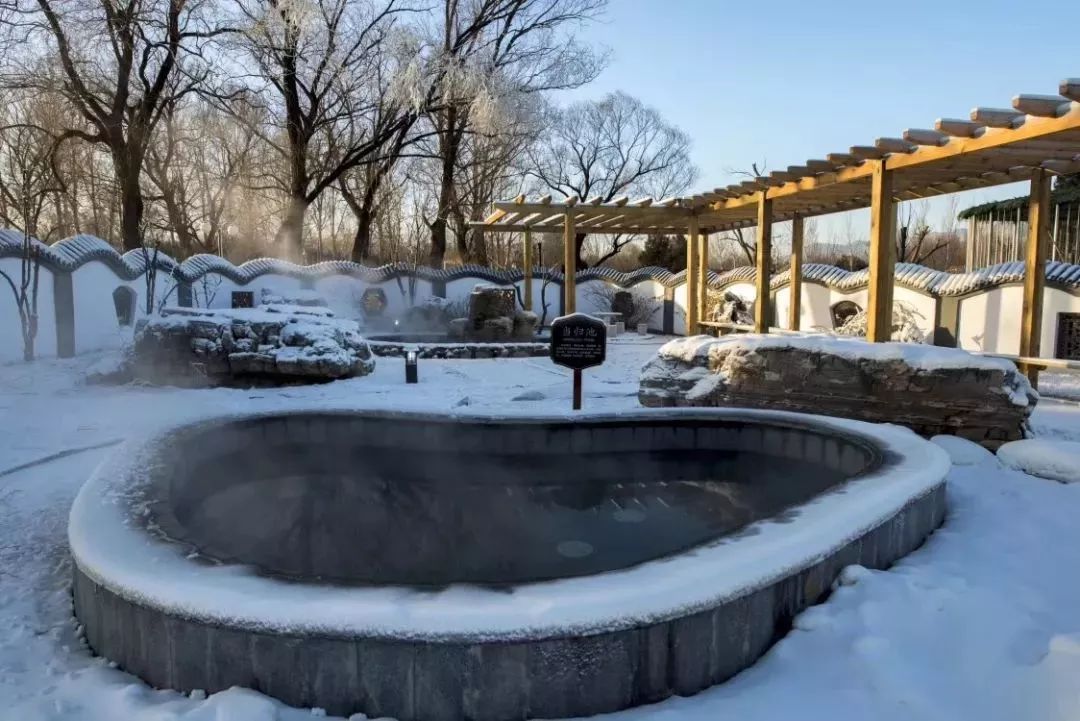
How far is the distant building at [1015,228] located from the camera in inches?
628

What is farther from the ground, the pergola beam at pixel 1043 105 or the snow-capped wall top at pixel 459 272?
the pergola beam at pixel 1043 105

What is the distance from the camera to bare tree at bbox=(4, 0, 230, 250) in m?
16.4

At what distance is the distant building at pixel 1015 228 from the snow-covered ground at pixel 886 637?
13959mm

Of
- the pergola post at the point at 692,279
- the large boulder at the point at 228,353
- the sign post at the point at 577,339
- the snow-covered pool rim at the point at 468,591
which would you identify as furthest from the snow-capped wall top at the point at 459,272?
the snow-covered pool rim at the point at 468,591

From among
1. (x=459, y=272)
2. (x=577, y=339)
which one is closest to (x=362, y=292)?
(x=459, y=272)

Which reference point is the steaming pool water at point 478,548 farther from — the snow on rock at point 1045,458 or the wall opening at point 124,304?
the wall opening at point 124,304

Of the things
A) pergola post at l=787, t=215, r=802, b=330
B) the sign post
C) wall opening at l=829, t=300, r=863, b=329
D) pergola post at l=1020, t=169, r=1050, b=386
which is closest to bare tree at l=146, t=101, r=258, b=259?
pergola post at l=787, t=215, r=802, b=330

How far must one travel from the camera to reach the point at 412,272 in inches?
843

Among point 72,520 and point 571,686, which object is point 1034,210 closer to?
point 571,686

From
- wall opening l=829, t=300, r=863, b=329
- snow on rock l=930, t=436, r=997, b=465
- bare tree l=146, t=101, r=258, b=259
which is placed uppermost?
bare tree l=146, t=101, r=258, b=259

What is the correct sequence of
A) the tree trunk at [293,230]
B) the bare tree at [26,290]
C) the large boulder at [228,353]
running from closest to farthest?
the large boulder at [228,353] < the bare tree at [26,290] < the tree trunk at [293,230]

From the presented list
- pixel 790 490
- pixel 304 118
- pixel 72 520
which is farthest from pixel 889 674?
pixel 304 118

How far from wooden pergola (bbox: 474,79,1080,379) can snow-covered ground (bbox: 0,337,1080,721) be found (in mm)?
2959

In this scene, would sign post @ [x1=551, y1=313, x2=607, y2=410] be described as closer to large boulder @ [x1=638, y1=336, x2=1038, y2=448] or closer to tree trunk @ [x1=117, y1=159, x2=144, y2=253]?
large boulder @ [x1=638, y1=336, x2=1038, y2=448]
